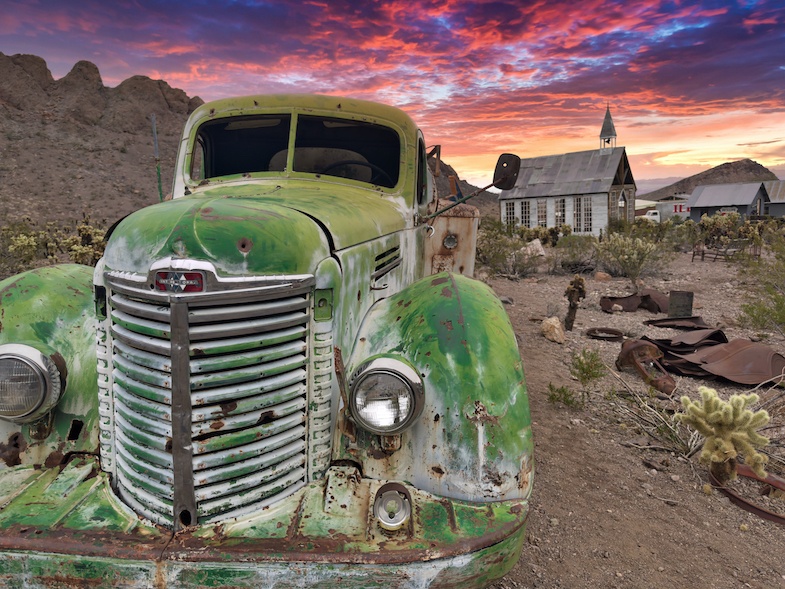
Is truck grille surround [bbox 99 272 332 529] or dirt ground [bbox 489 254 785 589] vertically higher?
truck grille surround [bbox 99 272 332 529]

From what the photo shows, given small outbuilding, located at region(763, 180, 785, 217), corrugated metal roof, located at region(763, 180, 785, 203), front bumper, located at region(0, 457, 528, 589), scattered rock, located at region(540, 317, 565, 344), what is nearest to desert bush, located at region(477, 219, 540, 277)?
scattered rock, located at region(540, 317, 565, 344)

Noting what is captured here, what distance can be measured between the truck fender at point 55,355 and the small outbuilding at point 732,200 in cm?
4891

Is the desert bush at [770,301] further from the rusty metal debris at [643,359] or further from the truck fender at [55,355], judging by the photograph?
the truck fender at [55,355]

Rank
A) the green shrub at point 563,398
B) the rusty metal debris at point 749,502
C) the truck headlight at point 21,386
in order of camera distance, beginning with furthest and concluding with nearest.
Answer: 1. the green shrub at point 563,398
2. the rusty metal debris at point 749,502
3. the truck headlight at point 21,386

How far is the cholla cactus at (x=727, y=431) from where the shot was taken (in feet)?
12.6

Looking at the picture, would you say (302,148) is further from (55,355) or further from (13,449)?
(13,449)

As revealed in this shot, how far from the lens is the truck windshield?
161 inches

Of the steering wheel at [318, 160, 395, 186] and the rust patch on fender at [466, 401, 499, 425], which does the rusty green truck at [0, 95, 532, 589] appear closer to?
the rust patch on fender at [466, 401, 499, 425]

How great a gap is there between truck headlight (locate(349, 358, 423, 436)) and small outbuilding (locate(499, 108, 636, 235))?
1207 inches

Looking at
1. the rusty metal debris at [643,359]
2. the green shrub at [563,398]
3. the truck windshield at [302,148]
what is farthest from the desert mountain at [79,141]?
the truck windshield at [302,148]

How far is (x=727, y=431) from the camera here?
3949mm

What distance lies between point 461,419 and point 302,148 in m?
2.59

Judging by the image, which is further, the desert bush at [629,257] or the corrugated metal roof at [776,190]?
the corrugated metal roof at [776,190]

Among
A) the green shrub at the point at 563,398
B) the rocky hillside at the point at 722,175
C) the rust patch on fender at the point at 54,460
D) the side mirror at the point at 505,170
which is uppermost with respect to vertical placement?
the rocky hillside at the point at 722,175
